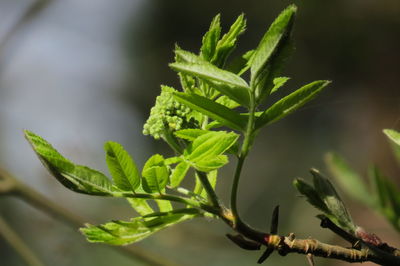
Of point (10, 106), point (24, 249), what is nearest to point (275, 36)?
point (24, 249)

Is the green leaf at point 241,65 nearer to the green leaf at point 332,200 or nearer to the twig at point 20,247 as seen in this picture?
the green leaf at point 332,200

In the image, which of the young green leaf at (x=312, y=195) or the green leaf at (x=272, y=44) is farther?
the young green leaf at (x=312, y=195)

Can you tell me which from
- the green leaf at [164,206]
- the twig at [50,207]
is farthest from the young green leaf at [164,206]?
the twig at [50,207]

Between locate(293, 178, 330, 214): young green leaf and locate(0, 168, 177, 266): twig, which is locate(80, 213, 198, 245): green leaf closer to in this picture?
locate(293, 178, 330, 214): young green leaf

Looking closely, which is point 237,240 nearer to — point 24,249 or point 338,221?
point 338,221

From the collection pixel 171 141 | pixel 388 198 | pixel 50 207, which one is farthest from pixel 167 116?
pixel 50 207

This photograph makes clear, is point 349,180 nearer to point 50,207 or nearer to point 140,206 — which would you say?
point 140,206
